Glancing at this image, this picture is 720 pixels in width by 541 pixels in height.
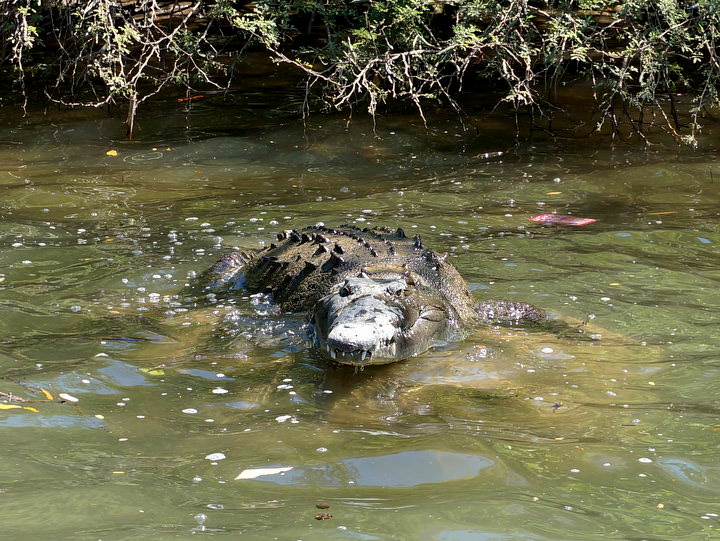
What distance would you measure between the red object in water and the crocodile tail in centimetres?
268

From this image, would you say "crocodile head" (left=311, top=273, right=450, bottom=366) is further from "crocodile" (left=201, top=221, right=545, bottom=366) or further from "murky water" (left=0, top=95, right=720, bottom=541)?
"murky water" (left=0, top=95, right=720, bottom=541)

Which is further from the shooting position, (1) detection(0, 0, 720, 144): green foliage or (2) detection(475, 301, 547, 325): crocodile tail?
(1) detection(0, 0, 720, 144): green foliage

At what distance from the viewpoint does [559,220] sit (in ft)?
31.2

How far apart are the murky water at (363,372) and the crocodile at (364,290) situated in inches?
8.1

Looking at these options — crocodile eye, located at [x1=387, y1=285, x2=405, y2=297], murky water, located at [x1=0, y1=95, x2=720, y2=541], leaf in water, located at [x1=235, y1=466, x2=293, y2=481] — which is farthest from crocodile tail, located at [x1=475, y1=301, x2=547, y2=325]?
leaf in water, located at [x1=235, y1=466, x2=293, y2=481]

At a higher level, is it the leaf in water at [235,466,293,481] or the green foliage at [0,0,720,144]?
the green foliage at [0,0,720,144]

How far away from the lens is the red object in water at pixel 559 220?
941 centimetres

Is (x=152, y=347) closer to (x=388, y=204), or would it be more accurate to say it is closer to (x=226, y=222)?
(x=226, y=222)

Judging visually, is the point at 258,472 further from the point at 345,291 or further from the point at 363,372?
the point at 345,291

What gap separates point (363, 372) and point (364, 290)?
0.65 metres

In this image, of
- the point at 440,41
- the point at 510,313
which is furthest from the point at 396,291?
the point at 440,41

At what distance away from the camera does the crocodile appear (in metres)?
5.64

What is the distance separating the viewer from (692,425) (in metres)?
4.70

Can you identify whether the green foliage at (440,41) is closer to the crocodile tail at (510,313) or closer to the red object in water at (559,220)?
the red object in water at (559,220)
